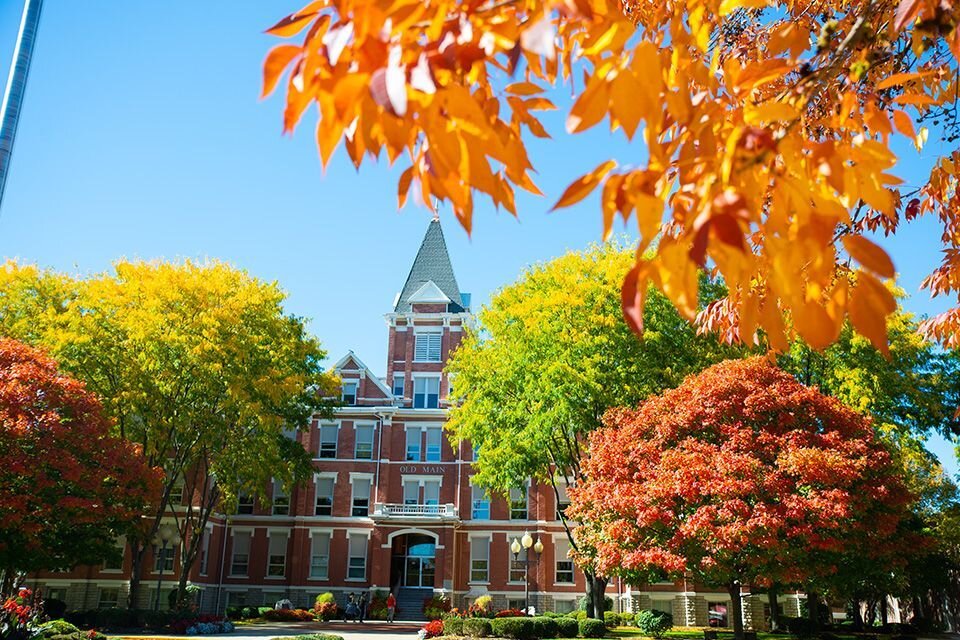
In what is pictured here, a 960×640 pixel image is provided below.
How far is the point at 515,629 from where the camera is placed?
24562 millimetres

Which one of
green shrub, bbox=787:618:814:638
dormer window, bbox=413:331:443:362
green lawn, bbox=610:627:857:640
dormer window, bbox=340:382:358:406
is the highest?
dormer window, bbox=413:331:443:362

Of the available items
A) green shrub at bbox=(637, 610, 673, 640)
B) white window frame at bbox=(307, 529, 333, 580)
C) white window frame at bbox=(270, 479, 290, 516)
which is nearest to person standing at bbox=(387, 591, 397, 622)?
white window frame at bbox=(307, 529, 333, 580)

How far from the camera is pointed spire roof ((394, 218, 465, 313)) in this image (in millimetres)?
45250

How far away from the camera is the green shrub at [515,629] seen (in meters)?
24.5

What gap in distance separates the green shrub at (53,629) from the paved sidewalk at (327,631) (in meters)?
5.05

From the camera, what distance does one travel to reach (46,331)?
2639cm

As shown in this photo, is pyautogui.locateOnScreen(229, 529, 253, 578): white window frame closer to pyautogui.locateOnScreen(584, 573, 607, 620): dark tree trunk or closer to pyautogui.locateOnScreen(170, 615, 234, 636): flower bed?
pyautogui.locateOnScreen(170, 615, 234, 636): flower bed

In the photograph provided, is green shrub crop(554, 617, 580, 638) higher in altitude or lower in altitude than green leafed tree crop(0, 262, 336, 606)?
lower

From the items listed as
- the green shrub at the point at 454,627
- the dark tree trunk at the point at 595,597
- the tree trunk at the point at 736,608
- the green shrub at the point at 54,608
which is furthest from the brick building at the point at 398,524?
the tree trunk at the point at 736,608

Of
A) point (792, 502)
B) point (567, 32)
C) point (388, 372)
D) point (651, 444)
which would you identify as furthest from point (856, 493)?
point (388, 372)

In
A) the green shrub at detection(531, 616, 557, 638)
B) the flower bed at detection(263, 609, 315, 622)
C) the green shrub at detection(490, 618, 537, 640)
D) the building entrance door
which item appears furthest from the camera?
the building entrance door

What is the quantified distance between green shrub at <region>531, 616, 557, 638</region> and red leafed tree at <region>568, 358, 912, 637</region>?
6.90m

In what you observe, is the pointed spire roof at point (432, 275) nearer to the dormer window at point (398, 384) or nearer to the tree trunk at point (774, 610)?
the dormer window at point (398, 384)

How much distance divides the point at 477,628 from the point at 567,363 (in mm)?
8945
